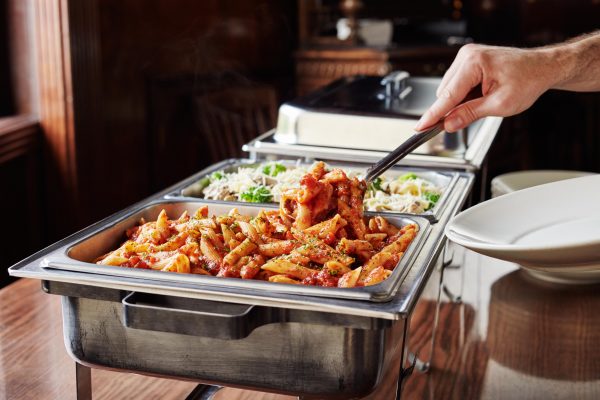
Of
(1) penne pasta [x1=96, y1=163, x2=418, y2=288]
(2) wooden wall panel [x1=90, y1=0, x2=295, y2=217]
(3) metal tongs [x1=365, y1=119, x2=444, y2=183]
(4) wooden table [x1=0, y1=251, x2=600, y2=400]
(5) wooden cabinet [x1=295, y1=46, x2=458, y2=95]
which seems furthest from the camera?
(5) wooden cabinet [x1=295, y1=46, x2=458, y2=95]

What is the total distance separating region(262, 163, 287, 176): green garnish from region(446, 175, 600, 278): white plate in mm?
641

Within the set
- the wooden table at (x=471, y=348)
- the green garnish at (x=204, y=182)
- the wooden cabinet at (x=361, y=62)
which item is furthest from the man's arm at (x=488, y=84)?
the wooden cabinet at (x=361, y=62)

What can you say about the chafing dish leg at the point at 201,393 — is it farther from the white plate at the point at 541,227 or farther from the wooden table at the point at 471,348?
the white plate at the point at 541,227

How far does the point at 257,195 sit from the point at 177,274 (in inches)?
25.8

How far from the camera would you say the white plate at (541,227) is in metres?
1.20

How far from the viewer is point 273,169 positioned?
6.33 feet

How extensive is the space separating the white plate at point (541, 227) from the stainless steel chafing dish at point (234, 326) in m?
0.18

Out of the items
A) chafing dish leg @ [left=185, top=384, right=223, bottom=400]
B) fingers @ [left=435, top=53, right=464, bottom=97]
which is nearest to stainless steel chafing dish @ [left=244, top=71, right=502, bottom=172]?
fingers @ [left=435, top=53, right=464, bottom=97]

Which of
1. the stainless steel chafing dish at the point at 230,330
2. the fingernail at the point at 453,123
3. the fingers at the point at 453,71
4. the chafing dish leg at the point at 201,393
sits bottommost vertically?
the chafing dish leg at the point at 201,393

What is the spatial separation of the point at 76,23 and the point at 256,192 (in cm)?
168

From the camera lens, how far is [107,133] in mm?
3352

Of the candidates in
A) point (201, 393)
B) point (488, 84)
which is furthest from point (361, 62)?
point (201, 393)

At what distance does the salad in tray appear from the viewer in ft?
5.48

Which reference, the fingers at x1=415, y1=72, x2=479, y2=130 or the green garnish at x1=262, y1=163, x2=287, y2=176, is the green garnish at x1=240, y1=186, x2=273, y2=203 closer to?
the green garnish at x1=262, y1=163, x2=287, y2=176
